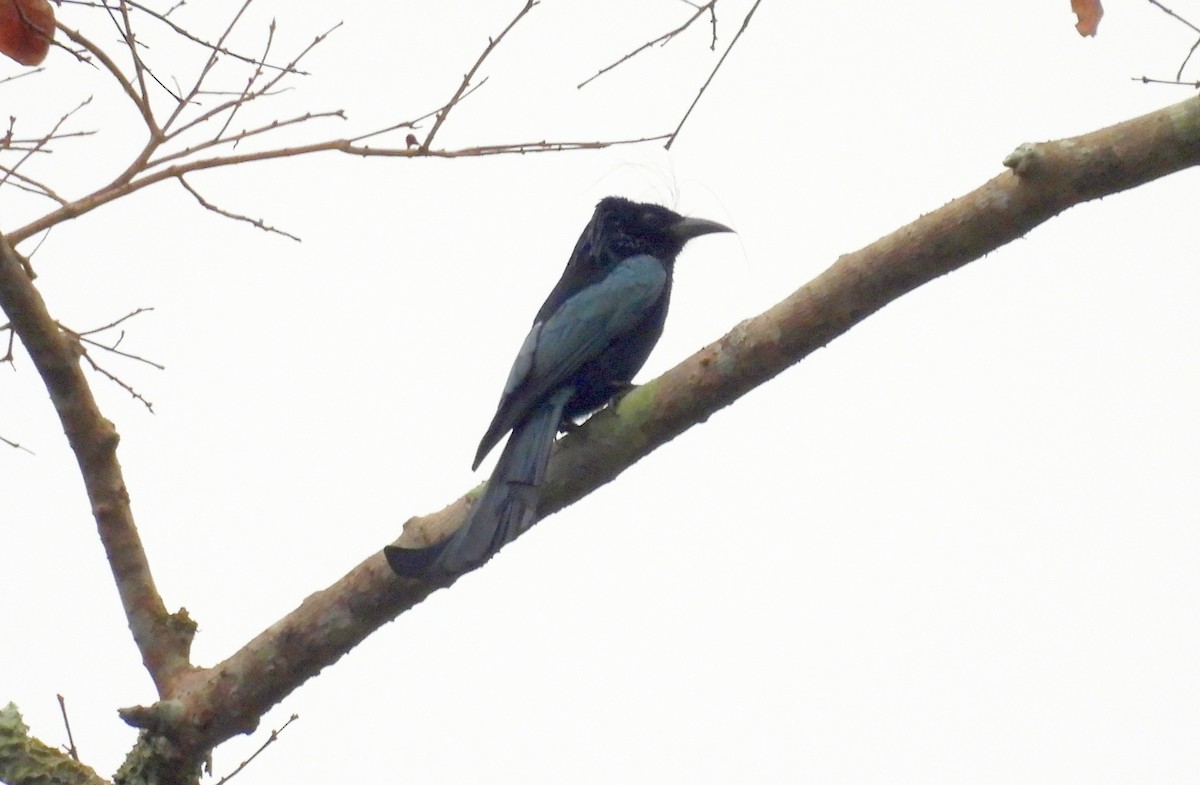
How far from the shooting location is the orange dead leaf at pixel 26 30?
3.45 meters

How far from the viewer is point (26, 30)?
3.47 metres

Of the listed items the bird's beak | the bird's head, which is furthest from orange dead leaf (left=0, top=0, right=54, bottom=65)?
the bird's beak

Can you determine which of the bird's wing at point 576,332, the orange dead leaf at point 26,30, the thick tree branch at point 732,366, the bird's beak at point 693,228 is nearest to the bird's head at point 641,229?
the bird's beak at point 693,228

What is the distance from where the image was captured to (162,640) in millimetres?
3855

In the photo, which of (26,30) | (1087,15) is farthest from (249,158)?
(1087,15)

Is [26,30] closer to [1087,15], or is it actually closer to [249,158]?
[249,158]

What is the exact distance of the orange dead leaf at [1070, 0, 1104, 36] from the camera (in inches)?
111

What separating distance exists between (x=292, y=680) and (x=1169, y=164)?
2.56 m

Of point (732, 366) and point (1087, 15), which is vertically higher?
point (1087, 15)

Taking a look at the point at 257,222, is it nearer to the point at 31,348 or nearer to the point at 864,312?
the point at 31,348

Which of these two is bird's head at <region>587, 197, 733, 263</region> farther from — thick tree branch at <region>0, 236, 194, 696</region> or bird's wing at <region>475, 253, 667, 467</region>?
thick tree branch at <region>0, 236, 194, 696</region>

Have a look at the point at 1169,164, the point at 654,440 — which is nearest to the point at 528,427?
the point at 654,440

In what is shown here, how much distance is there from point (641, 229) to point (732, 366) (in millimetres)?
2225

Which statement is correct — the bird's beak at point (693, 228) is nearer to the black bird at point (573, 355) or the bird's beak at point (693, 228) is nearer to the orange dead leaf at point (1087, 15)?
the black bird at point (573, 355)
